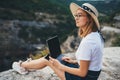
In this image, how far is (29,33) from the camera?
A: 65188 millimetres

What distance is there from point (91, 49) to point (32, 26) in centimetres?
6447

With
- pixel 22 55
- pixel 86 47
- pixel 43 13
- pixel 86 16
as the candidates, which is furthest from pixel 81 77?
pixel 43 13

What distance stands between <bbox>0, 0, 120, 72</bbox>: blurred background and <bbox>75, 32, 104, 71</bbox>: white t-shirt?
29.8m

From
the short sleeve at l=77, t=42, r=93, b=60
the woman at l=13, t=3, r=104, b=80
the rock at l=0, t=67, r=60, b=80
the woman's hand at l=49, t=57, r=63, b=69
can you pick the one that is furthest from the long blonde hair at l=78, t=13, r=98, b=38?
the rock at l=0, t=67, r=60, b=80

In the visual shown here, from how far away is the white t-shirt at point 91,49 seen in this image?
409 centimetres

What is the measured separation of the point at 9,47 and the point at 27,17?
17174 mm

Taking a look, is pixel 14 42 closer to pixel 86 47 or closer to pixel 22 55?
pixel 22 55

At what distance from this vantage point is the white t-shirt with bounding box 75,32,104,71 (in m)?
4.09

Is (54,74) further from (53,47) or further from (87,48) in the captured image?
(87,48)

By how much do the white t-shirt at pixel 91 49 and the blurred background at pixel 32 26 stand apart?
29.8 meters

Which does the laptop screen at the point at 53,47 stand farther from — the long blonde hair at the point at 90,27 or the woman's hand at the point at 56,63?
the long blonde hair at the point at 90,27

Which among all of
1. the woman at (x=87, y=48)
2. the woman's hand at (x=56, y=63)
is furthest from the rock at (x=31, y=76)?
the woman at (x=87, y=48)

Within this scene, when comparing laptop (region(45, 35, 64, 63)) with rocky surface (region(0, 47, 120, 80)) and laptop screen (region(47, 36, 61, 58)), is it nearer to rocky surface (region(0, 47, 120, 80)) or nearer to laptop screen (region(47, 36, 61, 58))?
laptop screen (region(47, 36, 61, 58))

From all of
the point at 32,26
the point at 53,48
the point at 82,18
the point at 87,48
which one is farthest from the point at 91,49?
the point at 32,26
